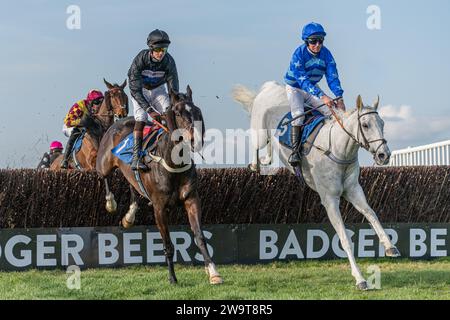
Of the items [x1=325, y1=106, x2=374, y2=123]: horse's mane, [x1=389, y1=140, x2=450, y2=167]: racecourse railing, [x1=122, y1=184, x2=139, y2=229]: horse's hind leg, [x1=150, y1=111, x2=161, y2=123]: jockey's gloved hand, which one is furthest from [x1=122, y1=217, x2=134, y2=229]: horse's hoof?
[x1=389, y1=140, x2=450, y2=167]: racecourse railing

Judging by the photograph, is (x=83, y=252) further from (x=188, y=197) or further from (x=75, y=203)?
(x=188, y=197)

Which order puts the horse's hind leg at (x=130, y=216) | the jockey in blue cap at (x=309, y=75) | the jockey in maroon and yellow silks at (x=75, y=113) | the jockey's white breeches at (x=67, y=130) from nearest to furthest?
1. the jockey in blue cap at (x=309, y=75)
2. the horse's hind leg at (x=130, y=216)
3. the jockey in maroon and yellow silks at (x=75, y=113)
4. the jockey's white breeches at (x=67, y=130)

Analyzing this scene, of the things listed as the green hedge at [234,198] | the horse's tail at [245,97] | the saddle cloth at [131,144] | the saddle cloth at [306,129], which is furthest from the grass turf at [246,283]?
the horse's tail at [245,97]

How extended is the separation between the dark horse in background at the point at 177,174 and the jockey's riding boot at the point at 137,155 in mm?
92

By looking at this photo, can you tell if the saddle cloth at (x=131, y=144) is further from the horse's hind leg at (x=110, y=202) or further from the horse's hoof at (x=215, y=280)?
the horse's hoof at (x=215, y=280)

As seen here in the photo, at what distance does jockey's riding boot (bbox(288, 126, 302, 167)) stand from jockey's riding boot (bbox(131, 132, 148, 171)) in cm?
171

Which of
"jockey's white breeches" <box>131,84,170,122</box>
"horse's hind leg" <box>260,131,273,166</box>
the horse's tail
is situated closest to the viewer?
"jockey's white breeches" <box>131,84,170,122</box>

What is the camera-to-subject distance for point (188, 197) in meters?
8.39

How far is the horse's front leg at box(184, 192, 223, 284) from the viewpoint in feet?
26.3

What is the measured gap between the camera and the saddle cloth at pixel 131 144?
8906mm

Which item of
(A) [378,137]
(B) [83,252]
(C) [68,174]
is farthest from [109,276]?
(A) [378,137]

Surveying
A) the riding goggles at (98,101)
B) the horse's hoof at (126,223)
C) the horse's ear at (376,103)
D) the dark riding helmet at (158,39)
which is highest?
the dark riding helmet at (158,39)

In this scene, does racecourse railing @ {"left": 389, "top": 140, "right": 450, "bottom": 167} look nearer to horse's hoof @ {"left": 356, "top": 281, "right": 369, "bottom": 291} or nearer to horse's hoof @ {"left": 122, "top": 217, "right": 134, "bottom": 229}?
horse's hoof @ {"left": 122, "top": 217, "right": 134, "bottom": 229}

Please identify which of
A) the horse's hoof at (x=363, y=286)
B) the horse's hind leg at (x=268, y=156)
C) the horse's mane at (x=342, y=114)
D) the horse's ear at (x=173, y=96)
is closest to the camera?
the horse's hoof at (x=363, y=286)
